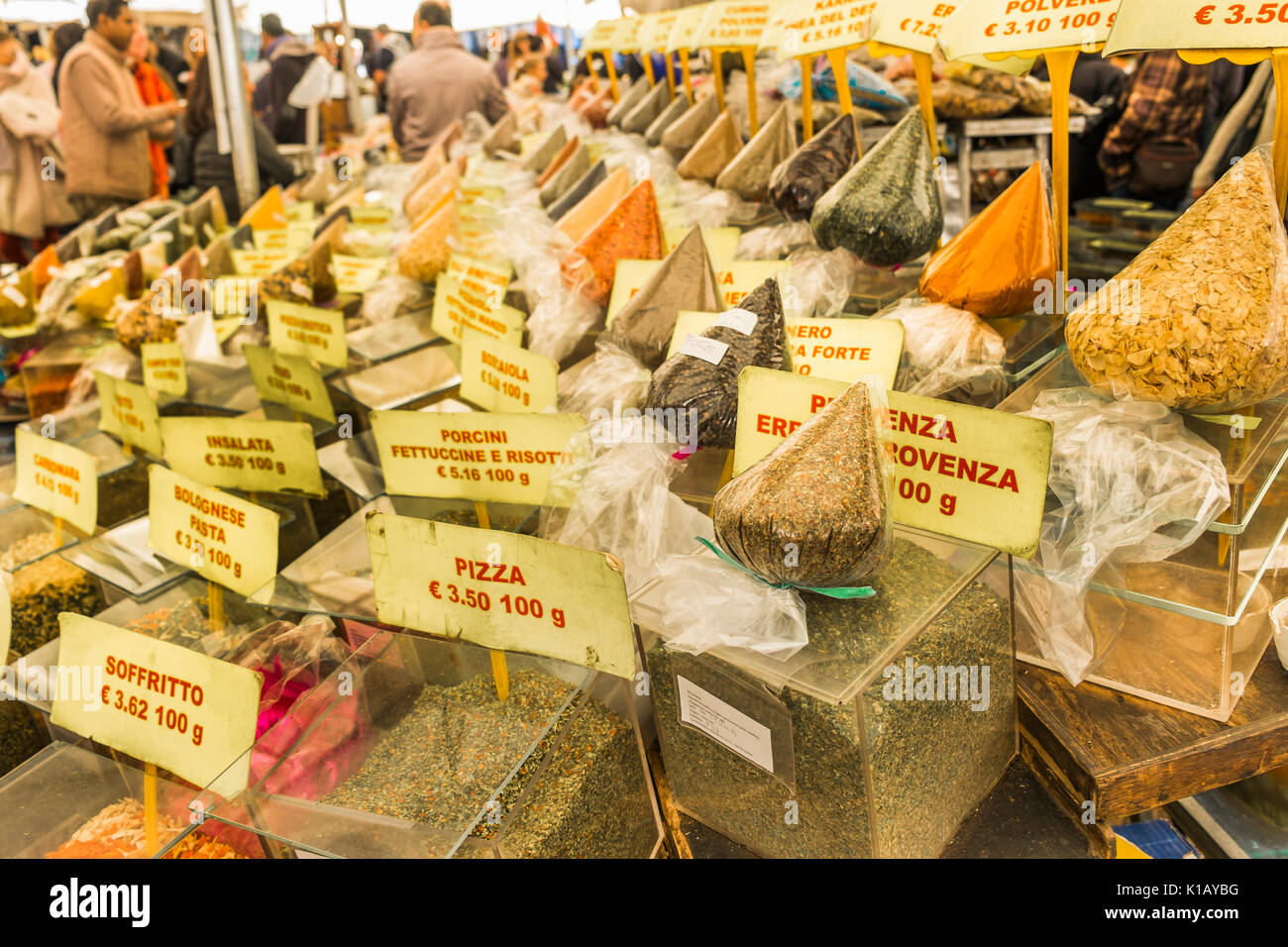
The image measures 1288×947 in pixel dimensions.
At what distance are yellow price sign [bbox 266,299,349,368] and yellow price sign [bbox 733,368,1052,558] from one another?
3.65 feet

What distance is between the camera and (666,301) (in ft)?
4.47

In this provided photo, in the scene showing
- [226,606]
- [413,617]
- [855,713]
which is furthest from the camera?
[226,606]

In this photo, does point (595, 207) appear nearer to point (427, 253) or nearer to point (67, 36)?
point (427, 253)

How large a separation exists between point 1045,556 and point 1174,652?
0.57 ft

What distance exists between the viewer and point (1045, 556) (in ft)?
3.05

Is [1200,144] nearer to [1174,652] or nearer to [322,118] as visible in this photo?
[1174,652]

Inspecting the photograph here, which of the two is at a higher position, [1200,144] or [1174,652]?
[1200,144]

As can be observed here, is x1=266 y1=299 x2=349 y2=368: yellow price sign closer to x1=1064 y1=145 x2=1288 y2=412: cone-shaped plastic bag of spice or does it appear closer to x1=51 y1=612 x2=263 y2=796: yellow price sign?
x1=51 y1=612 x2=263 y2=796: yellow price sign

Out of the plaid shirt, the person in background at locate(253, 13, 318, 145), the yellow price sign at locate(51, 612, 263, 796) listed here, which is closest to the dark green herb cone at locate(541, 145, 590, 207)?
the yellow price sign at locate(51, 612, 263, 796)

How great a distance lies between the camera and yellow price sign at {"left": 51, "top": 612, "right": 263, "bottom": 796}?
91 centimetres

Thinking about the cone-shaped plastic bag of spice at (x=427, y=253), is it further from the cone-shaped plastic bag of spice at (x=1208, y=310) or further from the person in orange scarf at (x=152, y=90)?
the person in orange scarf at (x=152, y=90)

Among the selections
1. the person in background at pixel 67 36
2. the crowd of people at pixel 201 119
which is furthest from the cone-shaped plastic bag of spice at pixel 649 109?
the person in background at pixel 67 36
